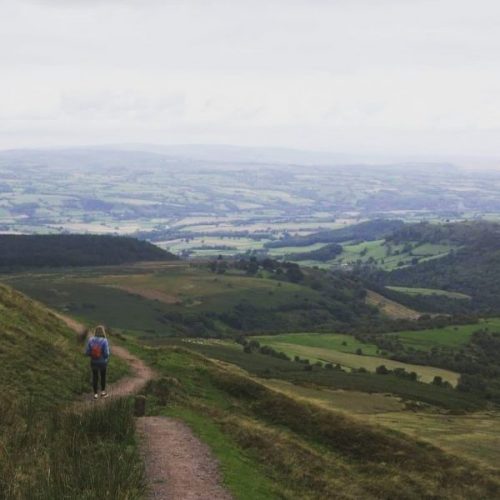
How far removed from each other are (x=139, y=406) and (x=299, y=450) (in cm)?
711

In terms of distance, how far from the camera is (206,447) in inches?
1008

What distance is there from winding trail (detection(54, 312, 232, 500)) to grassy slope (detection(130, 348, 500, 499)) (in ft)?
2.07

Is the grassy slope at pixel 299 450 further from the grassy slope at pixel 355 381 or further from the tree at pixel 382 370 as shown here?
the tree at pixel 382 370

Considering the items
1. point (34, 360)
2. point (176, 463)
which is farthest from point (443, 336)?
point (176, 463)

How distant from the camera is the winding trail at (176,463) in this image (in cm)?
1983

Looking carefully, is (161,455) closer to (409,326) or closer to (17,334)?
(17,334)

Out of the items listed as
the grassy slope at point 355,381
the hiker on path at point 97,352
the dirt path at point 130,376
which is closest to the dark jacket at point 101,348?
the hiker on path at point 97,352

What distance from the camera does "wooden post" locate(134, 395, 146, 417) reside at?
28741 millimetres

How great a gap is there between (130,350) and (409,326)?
150 m

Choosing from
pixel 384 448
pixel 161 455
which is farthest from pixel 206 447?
pixel 384 448

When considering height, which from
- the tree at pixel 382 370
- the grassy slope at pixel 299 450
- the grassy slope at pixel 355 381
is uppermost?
the grassy slope at pixel 299 450

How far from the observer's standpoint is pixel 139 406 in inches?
1137

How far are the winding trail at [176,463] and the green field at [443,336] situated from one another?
137651mm

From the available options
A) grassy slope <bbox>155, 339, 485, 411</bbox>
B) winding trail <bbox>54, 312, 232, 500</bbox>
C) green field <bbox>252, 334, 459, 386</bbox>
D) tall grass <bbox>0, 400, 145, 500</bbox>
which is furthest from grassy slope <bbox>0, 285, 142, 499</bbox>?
green field <bbox>252, 334, 459, 386</bbox>
